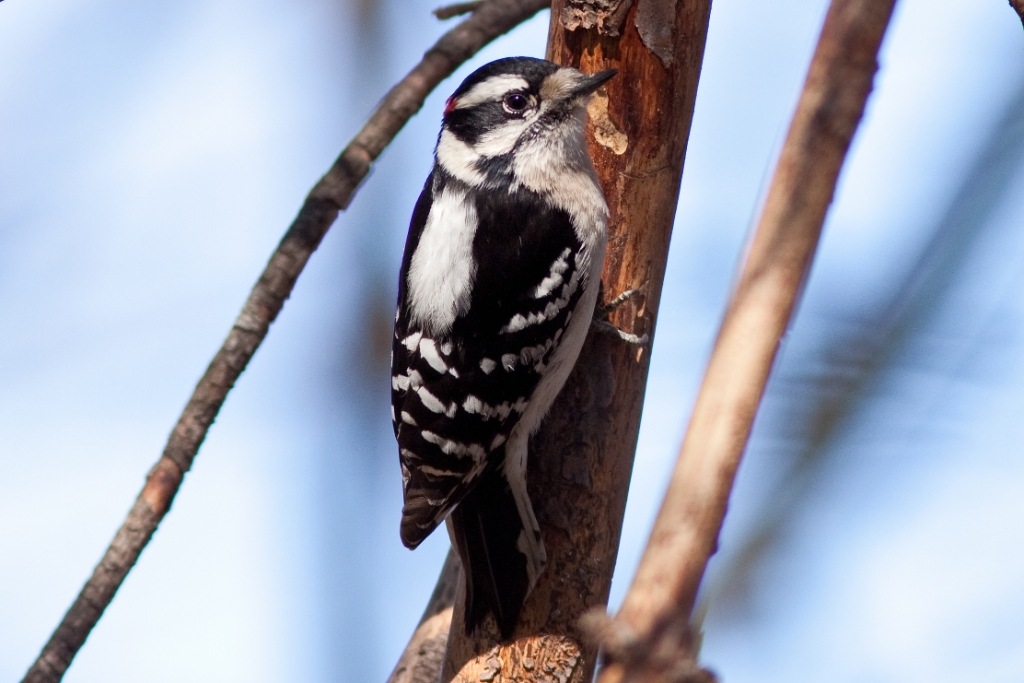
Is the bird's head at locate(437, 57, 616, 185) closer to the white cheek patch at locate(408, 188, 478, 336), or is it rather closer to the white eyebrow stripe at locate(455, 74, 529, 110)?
the white eyebrow stripe at locate(455, 74, 529, 110)

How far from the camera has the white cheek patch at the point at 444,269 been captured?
3314 millimetres

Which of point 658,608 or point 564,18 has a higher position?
point 564,18

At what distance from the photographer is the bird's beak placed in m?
3.20

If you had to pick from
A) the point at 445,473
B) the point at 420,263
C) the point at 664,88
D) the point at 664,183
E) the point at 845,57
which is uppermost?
the point at 664,88

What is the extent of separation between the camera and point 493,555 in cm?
315

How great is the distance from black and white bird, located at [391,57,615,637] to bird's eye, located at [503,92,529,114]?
10 millimetres

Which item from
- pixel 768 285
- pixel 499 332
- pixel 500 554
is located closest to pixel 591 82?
pixel 499 332

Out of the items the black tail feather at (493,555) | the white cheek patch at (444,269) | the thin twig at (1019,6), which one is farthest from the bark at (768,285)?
the white cheek patch at (444,269)

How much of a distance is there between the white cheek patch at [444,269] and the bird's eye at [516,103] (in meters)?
0.38

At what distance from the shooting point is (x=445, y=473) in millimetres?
3186

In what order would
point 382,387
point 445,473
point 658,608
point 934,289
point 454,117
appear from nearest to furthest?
point 658,608
point 934,289
point 445,473
point 454,117
point 382,387

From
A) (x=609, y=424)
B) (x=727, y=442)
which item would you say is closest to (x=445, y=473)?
(x=609, y=424)

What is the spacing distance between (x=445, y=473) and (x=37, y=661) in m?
1.30

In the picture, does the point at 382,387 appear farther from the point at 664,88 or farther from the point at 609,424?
the point at 664,88
